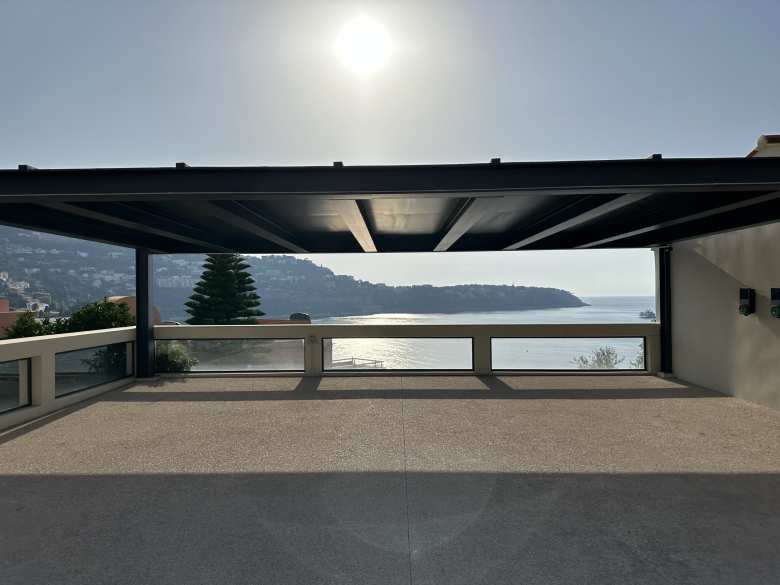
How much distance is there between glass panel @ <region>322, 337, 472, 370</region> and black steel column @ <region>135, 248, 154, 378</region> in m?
3.89

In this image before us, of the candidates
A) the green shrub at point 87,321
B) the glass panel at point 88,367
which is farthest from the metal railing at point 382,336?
the green shrub at point 87,321

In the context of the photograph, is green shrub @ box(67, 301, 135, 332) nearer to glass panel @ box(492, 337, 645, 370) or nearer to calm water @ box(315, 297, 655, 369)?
calm water @ box(315, 297, 655, 369)

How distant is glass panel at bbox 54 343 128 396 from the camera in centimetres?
688

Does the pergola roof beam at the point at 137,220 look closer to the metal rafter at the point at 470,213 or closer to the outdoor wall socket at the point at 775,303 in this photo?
the metal rafter at the point at 470,213

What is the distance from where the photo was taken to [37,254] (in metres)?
88.5

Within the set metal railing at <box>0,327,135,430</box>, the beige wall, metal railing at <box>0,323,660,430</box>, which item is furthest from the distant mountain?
the beige wall

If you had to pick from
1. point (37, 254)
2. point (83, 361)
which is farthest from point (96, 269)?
point (83, 361)

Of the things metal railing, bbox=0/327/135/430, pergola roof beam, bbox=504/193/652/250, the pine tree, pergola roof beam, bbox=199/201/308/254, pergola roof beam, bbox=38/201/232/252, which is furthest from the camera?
the pine tree

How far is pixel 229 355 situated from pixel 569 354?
7934 millimetres

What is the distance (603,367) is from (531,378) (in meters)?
1.97

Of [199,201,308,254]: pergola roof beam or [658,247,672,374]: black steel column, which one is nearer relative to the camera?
[199,201,308,254]: pergola roof beam

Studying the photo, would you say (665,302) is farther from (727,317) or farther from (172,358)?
(172,358)

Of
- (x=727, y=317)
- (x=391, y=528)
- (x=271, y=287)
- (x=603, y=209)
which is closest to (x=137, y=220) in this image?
(x=391, y=528)

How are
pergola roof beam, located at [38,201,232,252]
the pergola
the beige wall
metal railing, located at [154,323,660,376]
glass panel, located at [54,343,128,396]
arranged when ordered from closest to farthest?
the pergola, pergola roof beam, located at [38,201,232,252], the beige wall, glass panel, located at [54,343,128,396], metal railing, located at [154,323,660,376]
